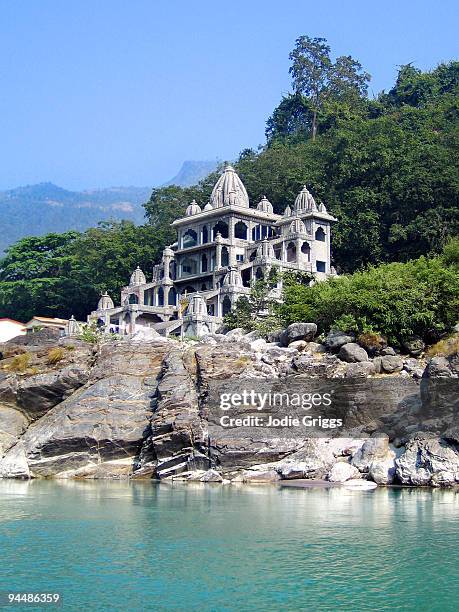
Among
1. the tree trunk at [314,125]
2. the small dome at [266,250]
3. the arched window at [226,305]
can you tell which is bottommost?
the arched window at [226,305]

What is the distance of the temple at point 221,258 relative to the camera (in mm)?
67287

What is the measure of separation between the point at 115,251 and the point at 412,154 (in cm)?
2608

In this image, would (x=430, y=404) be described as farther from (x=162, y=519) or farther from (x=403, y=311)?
(x=162, y=519)

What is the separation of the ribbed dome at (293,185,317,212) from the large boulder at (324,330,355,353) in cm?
3163

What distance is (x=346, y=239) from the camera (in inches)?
2953

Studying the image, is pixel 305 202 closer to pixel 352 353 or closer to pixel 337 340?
pixel 337 340

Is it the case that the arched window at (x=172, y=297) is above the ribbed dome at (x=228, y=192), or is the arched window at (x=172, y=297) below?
below

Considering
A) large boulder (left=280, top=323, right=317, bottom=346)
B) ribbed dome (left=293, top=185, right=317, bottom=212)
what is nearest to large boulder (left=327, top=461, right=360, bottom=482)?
large boulder (left=280, top=323, right=317, bottom=346)

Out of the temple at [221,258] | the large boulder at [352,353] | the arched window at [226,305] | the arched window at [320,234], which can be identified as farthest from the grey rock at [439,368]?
the arched window at [320,234]

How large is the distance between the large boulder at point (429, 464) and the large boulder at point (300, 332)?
471 inches

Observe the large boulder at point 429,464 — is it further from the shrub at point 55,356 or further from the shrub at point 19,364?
the shrub at point 19,364

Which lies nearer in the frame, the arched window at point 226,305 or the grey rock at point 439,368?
the grey rock at point 439,368

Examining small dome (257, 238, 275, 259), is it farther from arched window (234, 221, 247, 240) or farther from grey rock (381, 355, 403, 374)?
grey rock (381, 355, 403, 374)

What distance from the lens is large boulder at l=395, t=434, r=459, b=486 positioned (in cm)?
3181
